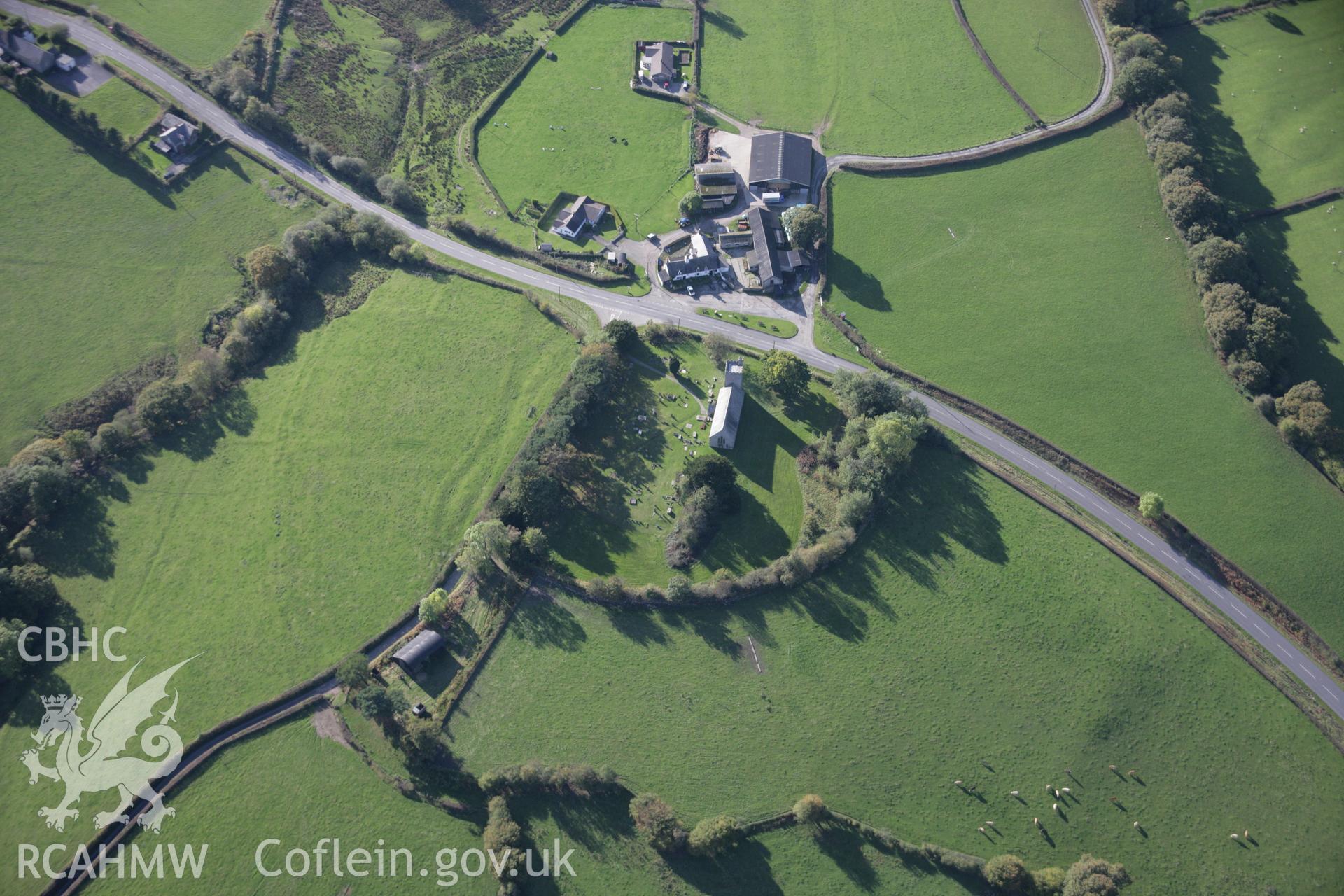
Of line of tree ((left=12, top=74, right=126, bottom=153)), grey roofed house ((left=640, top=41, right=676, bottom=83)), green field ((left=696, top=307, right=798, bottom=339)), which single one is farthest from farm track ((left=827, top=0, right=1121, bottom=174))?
line of tree ((left=12, top=74, right=126, bottom=153))

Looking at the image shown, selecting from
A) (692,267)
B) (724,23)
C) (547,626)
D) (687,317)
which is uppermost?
(724,23)

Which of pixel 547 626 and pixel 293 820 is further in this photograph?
pixel 547 626

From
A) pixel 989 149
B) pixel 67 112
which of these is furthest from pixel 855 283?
pixel 67 112

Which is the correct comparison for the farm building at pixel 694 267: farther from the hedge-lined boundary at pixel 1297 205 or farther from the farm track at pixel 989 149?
the hedge-lined boundary at pixel 1297 205

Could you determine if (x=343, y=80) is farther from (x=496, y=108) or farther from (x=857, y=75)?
(x=857, y=75)

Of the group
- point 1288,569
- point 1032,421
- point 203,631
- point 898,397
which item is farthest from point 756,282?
point 203,631

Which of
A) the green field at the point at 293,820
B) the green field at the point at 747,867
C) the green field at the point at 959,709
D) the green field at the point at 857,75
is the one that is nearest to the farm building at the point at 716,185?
the green field at the point at 857,75
